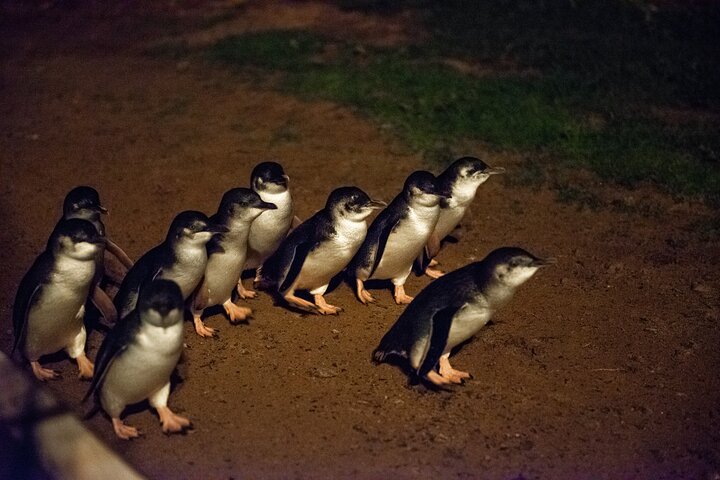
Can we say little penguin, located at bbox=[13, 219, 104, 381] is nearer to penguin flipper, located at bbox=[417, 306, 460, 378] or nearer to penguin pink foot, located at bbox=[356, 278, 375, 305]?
penguin pink foot, located at bbox=[356, 278, 375, 305]

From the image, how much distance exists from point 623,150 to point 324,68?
163 inches

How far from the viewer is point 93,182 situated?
26.8ft

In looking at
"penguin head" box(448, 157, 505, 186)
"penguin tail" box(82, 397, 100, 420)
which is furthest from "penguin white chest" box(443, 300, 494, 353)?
"penguin tail" box(82, 397, 100, 420)

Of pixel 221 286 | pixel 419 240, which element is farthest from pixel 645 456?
pixel 221 286

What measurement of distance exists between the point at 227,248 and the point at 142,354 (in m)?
1.34

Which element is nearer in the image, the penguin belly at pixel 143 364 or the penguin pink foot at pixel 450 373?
the penguin belly at pixel 143 364

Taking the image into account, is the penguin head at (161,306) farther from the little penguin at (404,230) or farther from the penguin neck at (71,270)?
the little penguin at (404,230)

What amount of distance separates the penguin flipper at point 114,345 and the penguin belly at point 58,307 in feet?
1.80

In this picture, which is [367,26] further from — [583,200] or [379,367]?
[379,367]

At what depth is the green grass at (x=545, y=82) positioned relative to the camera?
843 centimetres

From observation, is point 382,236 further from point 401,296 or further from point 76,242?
point 76,242

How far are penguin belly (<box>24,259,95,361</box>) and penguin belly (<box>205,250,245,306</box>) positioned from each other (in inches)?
31.4

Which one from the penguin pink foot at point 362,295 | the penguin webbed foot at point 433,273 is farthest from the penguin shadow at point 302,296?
the penguin webbed foot at point 433,273

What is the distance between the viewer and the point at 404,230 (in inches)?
233
